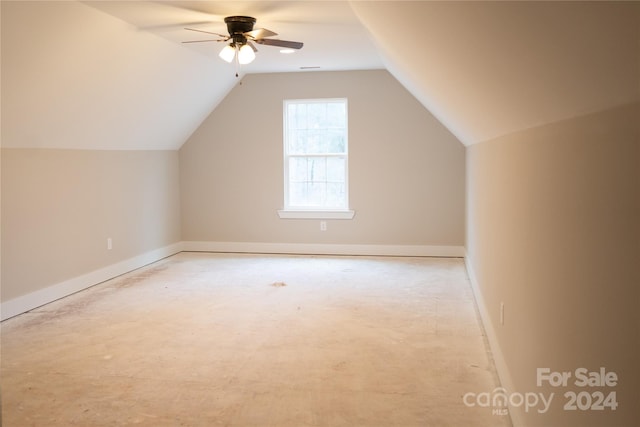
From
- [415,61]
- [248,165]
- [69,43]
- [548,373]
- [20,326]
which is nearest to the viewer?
[548,373]

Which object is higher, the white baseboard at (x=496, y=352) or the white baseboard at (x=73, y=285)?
the white baseboard at (x=73, y=285)

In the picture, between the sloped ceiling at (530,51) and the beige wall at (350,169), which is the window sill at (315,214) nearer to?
Answer: the beige wall at (350,169)

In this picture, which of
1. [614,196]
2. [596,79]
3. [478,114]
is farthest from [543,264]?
[478,114]

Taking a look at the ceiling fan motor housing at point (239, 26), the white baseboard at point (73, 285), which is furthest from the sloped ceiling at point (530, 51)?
the white baseboard at point (73, 285)

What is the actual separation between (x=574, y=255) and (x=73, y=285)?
193 inches

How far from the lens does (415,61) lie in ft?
12.3

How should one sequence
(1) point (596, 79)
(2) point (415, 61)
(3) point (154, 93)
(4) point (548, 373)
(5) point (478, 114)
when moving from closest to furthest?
1. (1) point (596, 79)
2. (4) point (548, 373)
3. (5) point (478, 114)
4. (2) point (415, 61)
5. (3) point (154, 93)

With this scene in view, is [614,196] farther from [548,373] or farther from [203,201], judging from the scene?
[203,201]

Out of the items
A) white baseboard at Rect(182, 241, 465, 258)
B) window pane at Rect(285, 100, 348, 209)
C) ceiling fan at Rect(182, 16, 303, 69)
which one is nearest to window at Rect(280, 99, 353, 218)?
window pane at Rect(285, 100, 348, 209)

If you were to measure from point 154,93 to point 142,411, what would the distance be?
3760mm

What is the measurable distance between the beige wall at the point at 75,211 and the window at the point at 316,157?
5.21ft

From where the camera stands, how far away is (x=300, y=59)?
6387 mm

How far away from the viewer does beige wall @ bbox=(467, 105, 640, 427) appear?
130cm

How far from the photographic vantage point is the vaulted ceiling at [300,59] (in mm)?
1365
